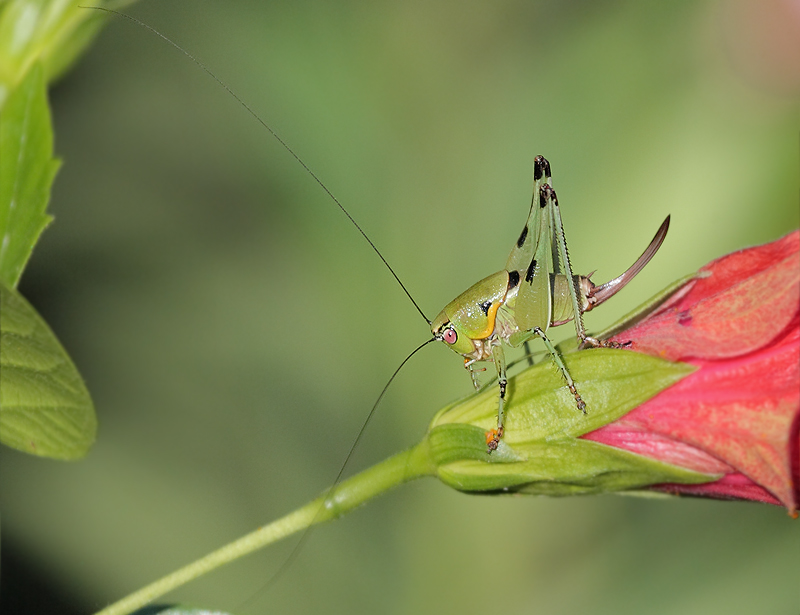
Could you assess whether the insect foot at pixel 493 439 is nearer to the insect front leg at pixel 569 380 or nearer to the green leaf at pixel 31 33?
the insect front leg at pixel 569 380

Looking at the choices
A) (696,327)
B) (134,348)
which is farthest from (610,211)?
(134,348)

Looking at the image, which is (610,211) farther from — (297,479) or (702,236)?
(297,479)

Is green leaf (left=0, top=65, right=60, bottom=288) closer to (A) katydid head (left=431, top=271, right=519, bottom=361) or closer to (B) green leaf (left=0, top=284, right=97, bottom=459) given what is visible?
(B) green leaf (left=0, top=284, right=97, bottom=459)

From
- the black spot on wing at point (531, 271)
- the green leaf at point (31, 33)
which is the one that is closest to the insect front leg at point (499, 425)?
the black spot on wing at point (531, 271)

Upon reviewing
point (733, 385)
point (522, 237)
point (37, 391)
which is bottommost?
point (733, 385)

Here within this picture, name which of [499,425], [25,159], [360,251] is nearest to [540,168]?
[499,425]

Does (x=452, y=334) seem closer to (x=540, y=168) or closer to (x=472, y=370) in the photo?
(x=472, y=370)

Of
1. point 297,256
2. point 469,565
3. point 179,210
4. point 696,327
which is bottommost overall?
point 469,565

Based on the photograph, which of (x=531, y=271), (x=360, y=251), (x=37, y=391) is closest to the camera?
(x=37, y=391)
